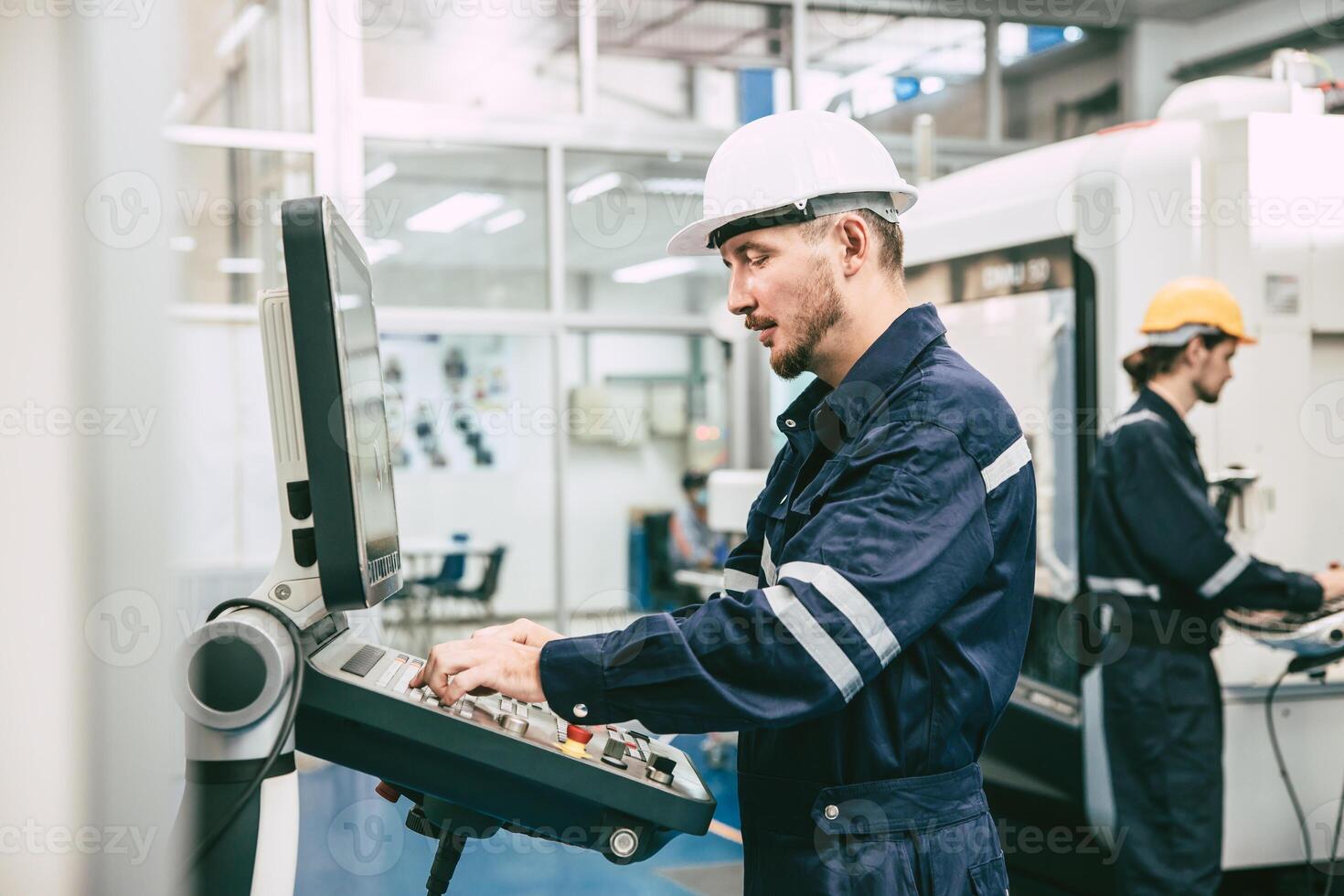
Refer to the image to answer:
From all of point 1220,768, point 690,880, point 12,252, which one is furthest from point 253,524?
point 12,252

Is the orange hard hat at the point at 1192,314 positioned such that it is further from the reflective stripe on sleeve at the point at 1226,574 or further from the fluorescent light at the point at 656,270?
the fluorescent light at the point at 656,270

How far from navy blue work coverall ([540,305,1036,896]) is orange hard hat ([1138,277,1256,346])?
7.01 feet

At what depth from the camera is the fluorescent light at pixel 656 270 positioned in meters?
7.19

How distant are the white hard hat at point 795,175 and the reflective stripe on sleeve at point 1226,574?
2.19 m

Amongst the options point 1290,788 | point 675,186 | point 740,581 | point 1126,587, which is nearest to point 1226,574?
point 1126,587

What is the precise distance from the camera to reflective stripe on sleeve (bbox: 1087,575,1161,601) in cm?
337

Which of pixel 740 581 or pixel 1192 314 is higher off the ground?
pixel 1192 314

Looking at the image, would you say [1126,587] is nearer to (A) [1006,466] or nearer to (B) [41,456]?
(A) [1006,466]

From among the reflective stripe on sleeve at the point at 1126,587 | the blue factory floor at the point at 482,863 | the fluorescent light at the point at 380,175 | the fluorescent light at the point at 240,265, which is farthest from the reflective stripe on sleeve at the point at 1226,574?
the fluorescent light at the point at 380,175

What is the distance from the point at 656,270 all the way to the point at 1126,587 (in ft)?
14.4

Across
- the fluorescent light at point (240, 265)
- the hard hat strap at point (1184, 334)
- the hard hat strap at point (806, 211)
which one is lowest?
the hard hat strap at point (1184, 334)

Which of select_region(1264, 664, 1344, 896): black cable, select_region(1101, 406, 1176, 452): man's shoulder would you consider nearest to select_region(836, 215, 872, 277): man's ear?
select_region(1101, 406, 1176, 452): man's shoulder

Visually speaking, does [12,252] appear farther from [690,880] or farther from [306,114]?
[306,114]

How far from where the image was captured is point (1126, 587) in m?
3.43
